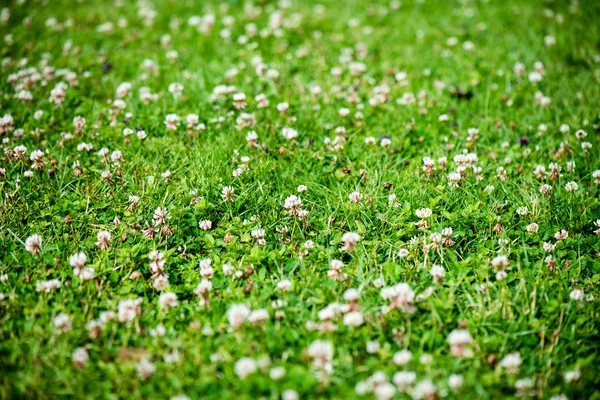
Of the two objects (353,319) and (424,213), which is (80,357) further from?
(424,213)

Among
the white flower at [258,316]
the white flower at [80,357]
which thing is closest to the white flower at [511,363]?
the white flower at [258,316]

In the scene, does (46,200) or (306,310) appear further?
(46,200)

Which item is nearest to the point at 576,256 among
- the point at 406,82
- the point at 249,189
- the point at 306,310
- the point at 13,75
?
the point at 306,310

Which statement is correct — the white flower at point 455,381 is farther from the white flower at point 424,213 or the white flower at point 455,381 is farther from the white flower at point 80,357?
the white flower at point 80,357

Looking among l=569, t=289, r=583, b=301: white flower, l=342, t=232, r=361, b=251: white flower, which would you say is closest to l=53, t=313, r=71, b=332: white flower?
l=342, t=232, r=361, b=251: white flower

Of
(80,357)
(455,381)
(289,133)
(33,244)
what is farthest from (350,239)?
(33,244)

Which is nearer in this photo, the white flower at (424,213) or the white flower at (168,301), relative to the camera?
the white flower at (168,301)

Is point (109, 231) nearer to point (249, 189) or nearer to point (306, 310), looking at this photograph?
point (249, 189)

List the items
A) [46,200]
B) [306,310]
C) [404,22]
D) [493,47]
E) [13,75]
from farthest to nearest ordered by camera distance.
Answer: [404,22] < [493,47] < [13,75] < [46,200] < [306,310]
